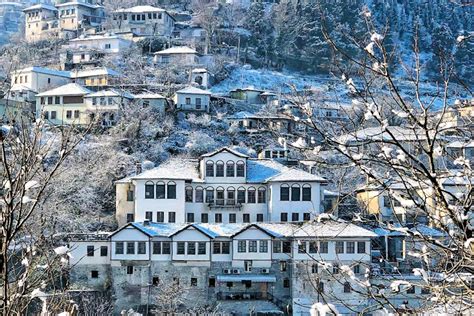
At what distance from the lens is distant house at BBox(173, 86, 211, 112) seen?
66.1 m

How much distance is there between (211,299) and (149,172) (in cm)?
988

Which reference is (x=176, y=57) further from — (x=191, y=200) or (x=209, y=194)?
(x=191, y=200)

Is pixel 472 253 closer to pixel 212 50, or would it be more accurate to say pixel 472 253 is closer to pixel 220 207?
pixel 220 207

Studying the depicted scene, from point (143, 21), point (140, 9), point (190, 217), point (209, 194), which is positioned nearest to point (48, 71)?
point (143, 21)

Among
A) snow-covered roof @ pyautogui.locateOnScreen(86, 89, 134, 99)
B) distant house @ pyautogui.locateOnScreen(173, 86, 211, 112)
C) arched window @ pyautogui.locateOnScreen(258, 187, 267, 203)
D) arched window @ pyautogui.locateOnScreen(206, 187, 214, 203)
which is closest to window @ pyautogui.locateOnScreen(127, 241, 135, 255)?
arched window @ pyautogui.locateOnScreen(206, 187, 214, 203)

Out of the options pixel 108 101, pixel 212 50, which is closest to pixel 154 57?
pixel 212 50

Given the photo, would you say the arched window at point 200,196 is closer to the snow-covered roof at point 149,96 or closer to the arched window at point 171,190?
the arched window at point 171,190

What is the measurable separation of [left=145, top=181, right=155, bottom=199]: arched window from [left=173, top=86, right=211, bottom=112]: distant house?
21289mm

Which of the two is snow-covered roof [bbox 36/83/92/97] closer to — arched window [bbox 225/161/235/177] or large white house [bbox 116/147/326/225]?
large white house [bbox 116/147/326/225]

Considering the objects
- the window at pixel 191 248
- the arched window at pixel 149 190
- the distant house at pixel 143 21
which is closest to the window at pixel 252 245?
the window at pixel 191 248

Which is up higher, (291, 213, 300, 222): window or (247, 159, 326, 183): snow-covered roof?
(247, 159, 326, 183): snow-covered roof

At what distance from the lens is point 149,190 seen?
4528 centimetres

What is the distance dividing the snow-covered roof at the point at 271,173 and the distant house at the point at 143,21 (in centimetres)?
4245

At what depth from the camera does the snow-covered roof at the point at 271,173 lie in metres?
45.1
